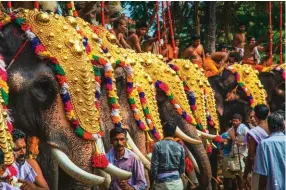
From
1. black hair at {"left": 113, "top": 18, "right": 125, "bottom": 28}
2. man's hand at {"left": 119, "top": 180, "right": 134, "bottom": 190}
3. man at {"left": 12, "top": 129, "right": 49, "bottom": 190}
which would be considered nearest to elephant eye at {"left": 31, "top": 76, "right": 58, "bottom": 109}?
man at {"left": 12, "top": 129, "right": 49, "bottom": 190}

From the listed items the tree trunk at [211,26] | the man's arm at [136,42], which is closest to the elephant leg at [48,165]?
the man's arm at [136,42]

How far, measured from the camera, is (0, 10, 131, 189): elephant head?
659 centimetres

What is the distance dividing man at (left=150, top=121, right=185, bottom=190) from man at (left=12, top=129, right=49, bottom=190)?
1.89 meters

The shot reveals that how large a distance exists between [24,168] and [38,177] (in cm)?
12

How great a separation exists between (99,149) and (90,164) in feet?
0.56

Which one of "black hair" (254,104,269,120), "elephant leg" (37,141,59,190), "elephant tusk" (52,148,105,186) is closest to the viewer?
"elephant tusk" (52,148,105,186)

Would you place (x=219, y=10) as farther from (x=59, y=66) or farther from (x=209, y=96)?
(x=59, y=66)

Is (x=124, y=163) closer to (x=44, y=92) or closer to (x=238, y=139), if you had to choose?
(x=44, y=92)

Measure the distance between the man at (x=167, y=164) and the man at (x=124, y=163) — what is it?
1.84ft

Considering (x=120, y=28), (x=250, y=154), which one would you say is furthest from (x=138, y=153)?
(x=120, y=28)

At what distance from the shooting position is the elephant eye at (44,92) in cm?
664

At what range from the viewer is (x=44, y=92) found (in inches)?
263

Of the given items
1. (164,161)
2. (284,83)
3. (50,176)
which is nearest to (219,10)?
(284,83)

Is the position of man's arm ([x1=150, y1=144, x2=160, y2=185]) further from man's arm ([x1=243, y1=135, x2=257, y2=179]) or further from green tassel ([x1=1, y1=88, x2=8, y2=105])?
green tassel ([x1=1, y1=88, x2=8, y2=105])
